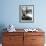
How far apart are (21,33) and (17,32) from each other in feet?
0.40

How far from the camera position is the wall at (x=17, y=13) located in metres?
4.14

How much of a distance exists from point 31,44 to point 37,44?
176 millimetres

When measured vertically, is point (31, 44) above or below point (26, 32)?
below

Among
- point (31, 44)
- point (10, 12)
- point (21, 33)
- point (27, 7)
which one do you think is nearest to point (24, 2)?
point (27, 7)

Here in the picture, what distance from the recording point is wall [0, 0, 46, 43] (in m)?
4.14

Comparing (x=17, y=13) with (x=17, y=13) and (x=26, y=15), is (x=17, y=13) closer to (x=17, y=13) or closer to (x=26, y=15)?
(x=17, y=13)

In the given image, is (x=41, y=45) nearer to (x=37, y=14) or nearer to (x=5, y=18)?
(x=37, y=14)

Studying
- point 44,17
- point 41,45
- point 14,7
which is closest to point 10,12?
point 14,7

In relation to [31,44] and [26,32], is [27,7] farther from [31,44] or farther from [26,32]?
[31,44]

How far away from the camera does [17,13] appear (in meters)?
4.17

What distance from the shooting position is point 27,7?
4.14m

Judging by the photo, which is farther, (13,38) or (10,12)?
(10,12)

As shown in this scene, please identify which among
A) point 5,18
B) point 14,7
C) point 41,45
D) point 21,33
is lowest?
point 41,45

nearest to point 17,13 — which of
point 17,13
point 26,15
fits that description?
point 17,13
